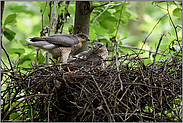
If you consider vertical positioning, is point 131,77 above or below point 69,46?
below

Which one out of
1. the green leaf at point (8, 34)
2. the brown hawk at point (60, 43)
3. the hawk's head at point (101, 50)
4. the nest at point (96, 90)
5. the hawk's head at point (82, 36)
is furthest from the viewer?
the hawk's head at point (101, 50)

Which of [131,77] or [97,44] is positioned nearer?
[131,77]

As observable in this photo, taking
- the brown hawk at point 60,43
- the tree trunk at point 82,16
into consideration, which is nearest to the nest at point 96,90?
the brown hawk at point 60,43

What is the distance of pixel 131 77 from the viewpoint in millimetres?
2031

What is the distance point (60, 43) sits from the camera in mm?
2760

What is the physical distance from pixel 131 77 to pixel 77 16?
1560 mm

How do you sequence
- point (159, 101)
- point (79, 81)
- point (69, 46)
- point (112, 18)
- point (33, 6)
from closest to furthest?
point (159, 101), point (79, 81), point (69, 46), point (112, 18), point (33, 6)

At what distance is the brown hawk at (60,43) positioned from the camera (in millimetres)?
2627

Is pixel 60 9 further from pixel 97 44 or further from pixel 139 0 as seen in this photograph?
pixel 139 0

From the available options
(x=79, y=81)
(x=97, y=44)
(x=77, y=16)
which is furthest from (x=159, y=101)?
(x=77, y=16)

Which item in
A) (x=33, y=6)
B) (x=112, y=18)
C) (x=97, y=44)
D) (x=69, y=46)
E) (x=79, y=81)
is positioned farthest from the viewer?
(x=33, y=6)

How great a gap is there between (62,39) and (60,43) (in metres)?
0.07

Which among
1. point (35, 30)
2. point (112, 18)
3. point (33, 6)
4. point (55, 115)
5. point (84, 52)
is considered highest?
point (33, 6)

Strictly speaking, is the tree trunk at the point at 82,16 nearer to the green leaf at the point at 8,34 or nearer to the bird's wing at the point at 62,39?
the bird's wing at the point at 62,39
